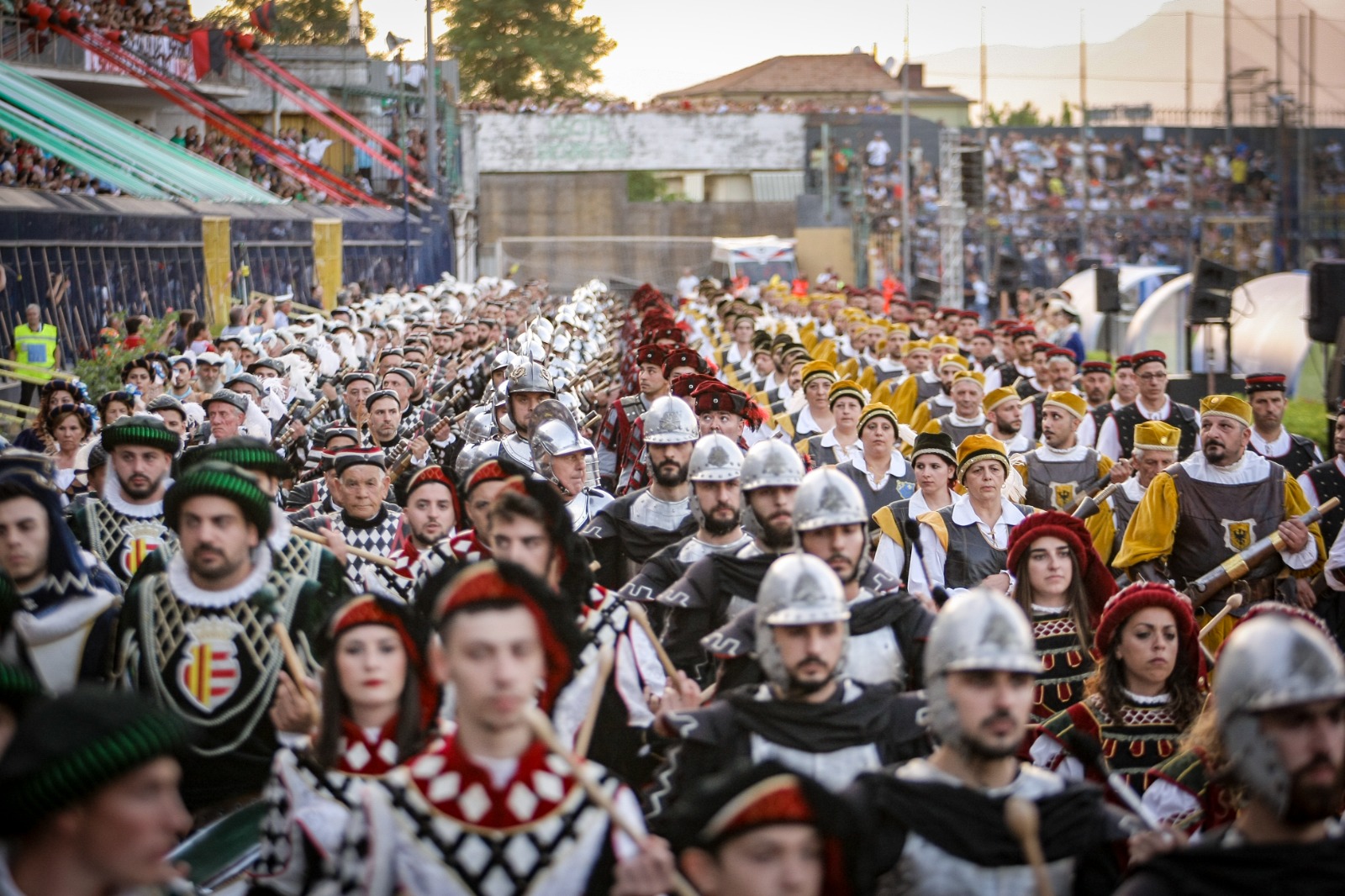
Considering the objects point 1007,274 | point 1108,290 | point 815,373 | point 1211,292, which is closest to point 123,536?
point 815,373

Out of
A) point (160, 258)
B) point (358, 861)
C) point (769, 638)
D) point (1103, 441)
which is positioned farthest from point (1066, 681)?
point (160, 258)

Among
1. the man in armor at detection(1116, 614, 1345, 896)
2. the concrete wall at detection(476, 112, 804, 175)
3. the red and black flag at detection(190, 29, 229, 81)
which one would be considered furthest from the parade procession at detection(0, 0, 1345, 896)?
the concrete wall at detection(476, 112, 804, 175)

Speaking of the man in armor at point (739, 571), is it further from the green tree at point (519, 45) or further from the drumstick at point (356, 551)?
the green tree at point (519, 45)

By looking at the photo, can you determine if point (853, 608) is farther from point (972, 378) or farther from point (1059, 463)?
point (972, 378)

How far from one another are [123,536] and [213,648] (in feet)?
7.29

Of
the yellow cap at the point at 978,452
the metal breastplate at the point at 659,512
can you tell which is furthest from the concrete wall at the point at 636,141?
the metal breastplate at the point at 659,512

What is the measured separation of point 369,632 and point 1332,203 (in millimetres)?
47752

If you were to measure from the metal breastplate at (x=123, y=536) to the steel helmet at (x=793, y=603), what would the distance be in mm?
3505

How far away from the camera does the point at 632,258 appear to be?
5222 cm

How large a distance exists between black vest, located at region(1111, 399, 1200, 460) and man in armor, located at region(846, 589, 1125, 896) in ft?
27.7

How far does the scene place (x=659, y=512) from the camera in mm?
8953

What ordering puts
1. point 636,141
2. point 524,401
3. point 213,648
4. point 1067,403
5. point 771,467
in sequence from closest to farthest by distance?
point 213,648
point 771,467
point 524,401
point 1067,403
point 636,141

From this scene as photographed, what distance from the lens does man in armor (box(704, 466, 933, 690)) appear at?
6016mm

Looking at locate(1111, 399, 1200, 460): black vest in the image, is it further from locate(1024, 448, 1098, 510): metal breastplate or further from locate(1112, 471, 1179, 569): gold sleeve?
locate(1112, 471, 1179, 569): gold sleeve
